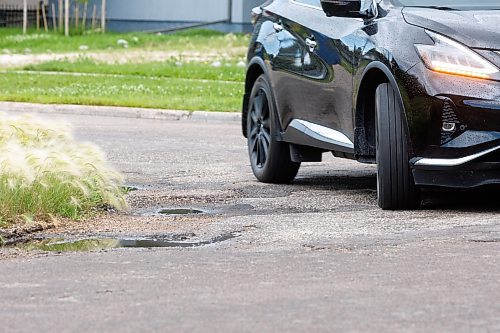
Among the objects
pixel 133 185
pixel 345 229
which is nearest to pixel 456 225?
pixel 345 229

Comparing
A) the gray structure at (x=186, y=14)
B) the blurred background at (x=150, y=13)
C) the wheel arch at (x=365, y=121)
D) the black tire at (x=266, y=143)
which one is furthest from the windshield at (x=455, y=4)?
the gray structure at (x=186, y=14)

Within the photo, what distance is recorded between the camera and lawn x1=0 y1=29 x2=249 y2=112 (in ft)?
61.6

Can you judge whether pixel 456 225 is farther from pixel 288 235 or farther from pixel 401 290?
pixel 401 290

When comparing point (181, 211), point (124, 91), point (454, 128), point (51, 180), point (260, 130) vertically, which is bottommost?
point (124, 91)

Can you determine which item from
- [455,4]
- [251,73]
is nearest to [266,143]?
[251,73]

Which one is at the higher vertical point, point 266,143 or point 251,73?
point 251,73

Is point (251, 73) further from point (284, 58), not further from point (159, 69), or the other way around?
point (159, 69)

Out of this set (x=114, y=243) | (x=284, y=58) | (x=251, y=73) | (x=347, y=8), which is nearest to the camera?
(x=114, y=243)

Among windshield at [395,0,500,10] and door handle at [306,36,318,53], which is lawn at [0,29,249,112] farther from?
windshield at [395,0,500,10]

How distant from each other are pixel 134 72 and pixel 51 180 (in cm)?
1542

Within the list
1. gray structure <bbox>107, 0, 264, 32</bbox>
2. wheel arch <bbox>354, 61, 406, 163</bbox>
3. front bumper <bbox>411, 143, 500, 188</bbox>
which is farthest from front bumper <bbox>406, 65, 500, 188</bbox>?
gray structure <bbox>107, 0, 264, 32</bbox>

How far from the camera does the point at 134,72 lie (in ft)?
77.0

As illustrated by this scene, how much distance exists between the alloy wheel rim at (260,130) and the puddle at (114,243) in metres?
3.04

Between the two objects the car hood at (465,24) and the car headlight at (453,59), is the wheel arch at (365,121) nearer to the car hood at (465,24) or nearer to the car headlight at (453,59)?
the car hood at (465,24)
